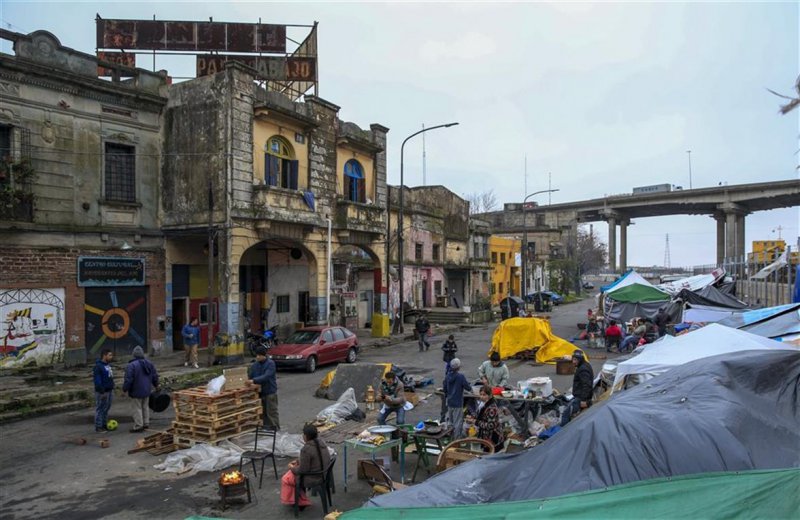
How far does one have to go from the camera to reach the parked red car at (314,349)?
64.5 feet

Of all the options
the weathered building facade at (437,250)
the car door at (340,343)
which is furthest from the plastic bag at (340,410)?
the weathered building facade at (437,250)

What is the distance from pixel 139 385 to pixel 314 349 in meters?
8.59

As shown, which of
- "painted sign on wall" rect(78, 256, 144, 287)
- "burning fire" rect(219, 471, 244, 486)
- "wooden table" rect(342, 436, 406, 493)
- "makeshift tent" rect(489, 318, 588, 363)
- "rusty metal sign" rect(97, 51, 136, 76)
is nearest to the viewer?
"burning fire" rect(219, 471, 244, 486)

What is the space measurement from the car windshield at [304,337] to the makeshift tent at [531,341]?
7.03 metres

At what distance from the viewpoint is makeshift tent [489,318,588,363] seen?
22078mm

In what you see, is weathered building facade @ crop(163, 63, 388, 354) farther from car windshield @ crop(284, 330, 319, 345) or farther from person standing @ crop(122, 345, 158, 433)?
person standing @ crop(122, 345, 158, 433)

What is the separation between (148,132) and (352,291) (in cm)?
1477

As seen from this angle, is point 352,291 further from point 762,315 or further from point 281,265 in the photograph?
point 762,315

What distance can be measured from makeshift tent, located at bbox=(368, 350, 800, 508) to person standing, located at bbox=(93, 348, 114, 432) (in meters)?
8.23

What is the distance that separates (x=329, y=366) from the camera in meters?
21.5

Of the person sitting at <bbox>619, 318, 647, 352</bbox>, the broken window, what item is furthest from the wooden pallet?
the person sitting at <bbox>619, 318, 647, 352</bbox>

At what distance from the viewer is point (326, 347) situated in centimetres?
2078

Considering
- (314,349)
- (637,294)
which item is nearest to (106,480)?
(314,349)

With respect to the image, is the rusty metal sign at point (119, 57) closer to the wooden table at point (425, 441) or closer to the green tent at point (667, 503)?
the wooden table at point (425, 441)
